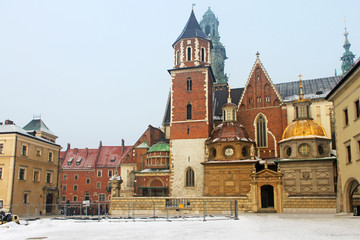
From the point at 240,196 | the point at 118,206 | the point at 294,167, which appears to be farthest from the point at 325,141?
the point at 118,206

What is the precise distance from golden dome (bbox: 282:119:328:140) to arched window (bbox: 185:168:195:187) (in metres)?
10.8

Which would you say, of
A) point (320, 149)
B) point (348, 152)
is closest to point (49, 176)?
point (320, 149)

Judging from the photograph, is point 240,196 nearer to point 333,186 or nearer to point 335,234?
point 333,186

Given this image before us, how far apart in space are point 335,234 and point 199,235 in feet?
16.0

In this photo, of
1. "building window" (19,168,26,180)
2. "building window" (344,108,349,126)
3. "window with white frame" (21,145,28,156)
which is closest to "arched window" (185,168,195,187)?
"building window" (19,168,26,180)

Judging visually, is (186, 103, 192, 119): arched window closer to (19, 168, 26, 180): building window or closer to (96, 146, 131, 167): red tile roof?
(19, 168, 26, 180): building window

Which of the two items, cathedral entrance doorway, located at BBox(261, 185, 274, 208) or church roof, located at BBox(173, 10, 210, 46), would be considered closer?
cathedral entrance doorway, located at BBox(261, 185, 274, 208)

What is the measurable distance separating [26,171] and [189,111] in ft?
62.4

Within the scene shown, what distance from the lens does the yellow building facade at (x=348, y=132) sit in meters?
23.5

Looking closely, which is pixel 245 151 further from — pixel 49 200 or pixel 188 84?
pixel 49 200

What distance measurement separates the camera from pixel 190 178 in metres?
43.1

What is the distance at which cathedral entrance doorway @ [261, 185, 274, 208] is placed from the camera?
38.4m

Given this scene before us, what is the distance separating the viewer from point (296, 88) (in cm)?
4862

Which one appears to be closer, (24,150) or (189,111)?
(24,150)
